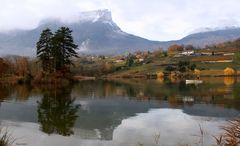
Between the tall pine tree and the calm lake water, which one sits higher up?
the tall pine tree

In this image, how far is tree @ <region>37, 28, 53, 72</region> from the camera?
8175 cm

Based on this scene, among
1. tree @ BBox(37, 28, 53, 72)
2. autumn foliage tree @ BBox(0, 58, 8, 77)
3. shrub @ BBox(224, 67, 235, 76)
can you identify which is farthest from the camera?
Result: shrub @ BBox(224, 67, 235, 76)

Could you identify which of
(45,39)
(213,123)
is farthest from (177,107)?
(45,39)

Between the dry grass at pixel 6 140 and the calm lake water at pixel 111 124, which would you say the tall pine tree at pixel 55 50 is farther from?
the dry grass at pixel 6 140

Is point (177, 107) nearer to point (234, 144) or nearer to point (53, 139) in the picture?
point (53, 139)

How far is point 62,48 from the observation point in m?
82.2

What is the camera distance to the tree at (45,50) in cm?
8175

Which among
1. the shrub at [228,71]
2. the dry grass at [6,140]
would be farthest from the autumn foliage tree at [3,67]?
the shrub at [228,71]

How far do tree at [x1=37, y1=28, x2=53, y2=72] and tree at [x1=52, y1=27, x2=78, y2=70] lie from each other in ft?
5.12

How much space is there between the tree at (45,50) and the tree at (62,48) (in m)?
1.56

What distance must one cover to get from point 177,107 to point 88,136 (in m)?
16.4

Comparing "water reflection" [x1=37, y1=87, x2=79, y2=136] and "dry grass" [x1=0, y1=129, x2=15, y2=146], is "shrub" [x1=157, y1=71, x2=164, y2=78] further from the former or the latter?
"dry grass" [x1=0, y1=129, x2=15, y2=146]

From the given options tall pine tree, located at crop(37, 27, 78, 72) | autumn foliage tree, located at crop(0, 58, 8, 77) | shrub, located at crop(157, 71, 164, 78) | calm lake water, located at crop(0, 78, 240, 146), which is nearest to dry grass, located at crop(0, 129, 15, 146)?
calm lake water, located at crop(0, 78, 240, 146)

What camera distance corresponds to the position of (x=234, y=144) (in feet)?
26.4
